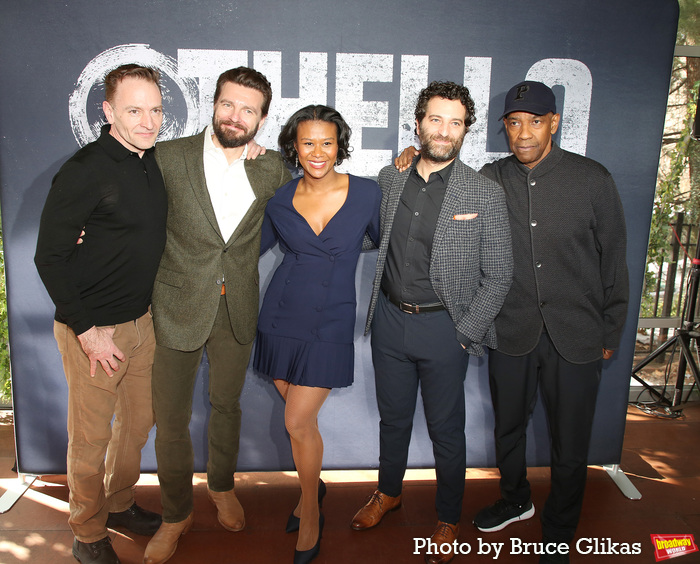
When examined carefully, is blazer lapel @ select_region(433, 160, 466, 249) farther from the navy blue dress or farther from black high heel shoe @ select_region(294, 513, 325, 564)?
black high heel shoe @ select_region(294, 513, 325, 564)

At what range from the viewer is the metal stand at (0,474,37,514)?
3055 millimetres

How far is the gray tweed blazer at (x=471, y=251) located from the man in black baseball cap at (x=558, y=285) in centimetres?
17

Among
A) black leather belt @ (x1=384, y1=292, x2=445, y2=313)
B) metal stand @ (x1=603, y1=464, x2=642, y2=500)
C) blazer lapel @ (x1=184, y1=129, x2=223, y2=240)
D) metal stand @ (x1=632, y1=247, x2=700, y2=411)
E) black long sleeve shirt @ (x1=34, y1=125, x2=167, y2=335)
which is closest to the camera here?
black long sleeve shirt @ (x1=34, y1=125, x2=167, y2=335)

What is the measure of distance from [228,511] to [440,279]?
5.40ft

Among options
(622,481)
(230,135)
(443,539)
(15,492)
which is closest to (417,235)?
(230,135)

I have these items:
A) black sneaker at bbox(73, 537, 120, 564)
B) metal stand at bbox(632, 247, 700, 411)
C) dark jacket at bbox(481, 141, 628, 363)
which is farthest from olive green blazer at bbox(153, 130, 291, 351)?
metal stand at bbox(632, 247, 700, 411)

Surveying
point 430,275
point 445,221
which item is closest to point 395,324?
point 430,275

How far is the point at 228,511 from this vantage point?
→ 9.43 ft

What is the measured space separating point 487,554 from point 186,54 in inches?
118

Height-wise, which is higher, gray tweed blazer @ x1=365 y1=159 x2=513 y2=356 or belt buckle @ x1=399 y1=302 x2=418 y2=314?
gray tweed blazer @ x1=365 y1=159 x2=513 y2=356

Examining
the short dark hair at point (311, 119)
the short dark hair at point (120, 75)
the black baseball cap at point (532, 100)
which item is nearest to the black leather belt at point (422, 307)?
the short dark hair at point (311, 119)

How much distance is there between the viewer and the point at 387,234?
2.57 metres

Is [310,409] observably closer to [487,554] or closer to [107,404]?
[107,404]

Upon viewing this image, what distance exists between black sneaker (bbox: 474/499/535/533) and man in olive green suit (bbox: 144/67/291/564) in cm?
150
